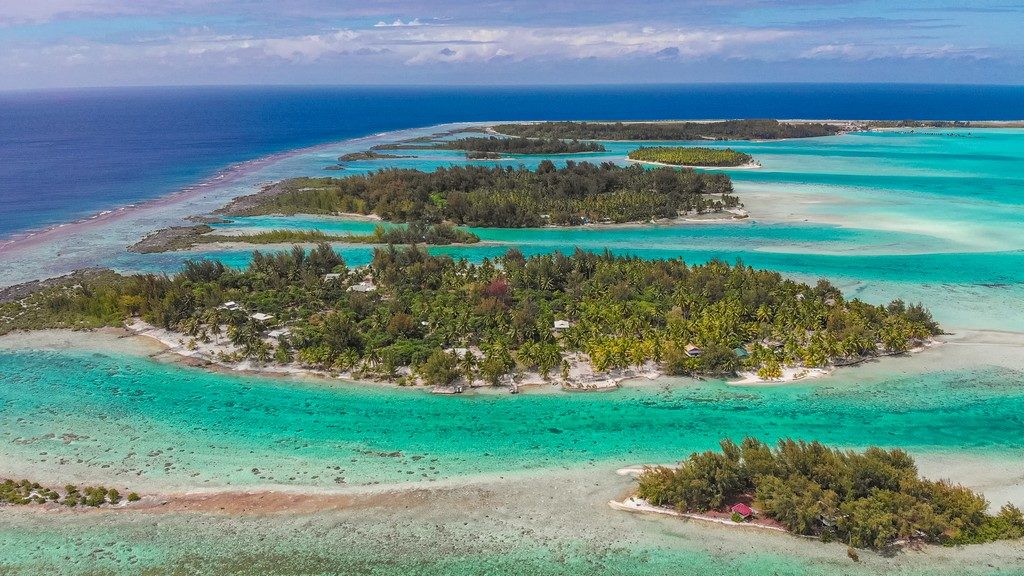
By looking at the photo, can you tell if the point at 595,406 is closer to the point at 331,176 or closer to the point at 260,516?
the point at 260,516

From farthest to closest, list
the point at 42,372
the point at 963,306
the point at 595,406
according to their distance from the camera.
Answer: the point at 963,306 → the point at 42,372 → the point at 595,406

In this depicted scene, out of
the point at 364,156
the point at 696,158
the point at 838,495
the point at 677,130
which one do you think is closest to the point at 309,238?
the point at 838,495

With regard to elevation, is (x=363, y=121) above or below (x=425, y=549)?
above

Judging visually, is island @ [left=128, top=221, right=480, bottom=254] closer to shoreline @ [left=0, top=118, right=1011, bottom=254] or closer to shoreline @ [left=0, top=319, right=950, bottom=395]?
shoreline @ [left=0, top=118, right=1011, bottom=254]

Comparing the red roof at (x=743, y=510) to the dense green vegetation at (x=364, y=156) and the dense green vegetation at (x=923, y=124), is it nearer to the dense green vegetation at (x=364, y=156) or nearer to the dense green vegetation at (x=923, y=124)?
the dense green vegetation at (x=364, y=156)

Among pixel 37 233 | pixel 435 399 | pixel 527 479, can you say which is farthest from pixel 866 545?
pixel 37 233

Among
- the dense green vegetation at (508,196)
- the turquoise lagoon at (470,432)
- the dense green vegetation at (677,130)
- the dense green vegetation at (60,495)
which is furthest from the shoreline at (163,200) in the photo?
the dense green vegetation at (60,495)
